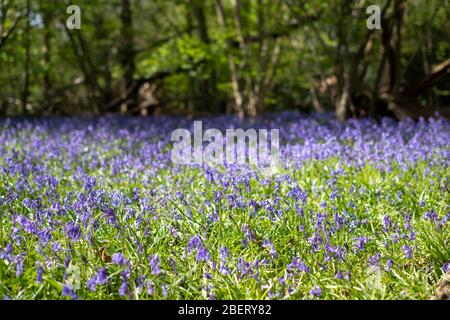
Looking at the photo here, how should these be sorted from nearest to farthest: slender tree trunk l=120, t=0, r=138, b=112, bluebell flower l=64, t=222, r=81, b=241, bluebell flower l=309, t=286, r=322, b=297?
1. bluebell flower l=309, t=286, r=322, b=297
2. bluebell flower l=64, t=222, r=81, b=241
3. slender tree trunk l=120, t=0, r=138, b=112

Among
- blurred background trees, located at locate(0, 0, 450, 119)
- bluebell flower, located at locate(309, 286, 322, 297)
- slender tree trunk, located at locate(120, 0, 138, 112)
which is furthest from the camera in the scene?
slender tree trunk, located at locate(120, 0, 138, 112)

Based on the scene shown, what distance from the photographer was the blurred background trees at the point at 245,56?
35.1 feet

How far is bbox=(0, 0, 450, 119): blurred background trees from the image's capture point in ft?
35.1

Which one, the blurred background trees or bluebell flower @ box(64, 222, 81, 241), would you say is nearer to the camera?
bluebell flower @ box(64, 222, 81, 241)

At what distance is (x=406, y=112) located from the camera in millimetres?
10312

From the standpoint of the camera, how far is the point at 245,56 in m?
11.4

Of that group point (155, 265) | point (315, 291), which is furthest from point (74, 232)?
point (315, 291)

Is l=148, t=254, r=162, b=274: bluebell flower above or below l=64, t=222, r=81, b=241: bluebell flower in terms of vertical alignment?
below

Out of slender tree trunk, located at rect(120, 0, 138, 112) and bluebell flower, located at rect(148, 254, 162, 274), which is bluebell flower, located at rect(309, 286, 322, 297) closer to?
bluebell flower, located at rect(148, 254, 162, 274)

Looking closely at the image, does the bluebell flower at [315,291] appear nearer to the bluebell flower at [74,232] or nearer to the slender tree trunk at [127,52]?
the bluebell flower at [74,232]

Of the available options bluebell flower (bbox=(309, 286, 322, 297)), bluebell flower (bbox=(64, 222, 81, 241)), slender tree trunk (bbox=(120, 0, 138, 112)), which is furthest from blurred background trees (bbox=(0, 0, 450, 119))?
bluebell flower (bbox=(64, 222, 81, 241))

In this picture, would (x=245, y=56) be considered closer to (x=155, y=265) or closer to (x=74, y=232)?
(x=74, y=232)

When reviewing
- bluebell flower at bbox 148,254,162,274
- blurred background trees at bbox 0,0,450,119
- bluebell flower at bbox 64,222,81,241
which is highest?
blurred background trees at bbox 0,0,450,119


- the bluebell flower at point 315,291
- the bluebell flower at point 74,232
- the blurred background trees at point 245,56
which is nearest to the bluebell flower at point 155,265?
the bluebell flower at point 74,232
